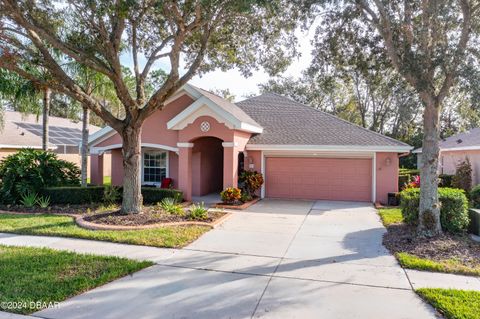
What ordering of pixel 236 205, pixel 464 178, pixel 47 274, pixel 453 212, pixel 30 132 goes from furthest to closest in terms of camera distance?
pixel 30 132 → pixel 464 178 → pixel 236 205 → pixel 453 212 → pixel 47 274

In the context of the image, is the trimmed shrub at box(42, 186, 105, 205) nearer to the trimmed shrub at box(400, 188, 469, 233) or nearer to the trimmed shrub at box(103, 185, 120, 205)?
the trimmed shrub at box(103, 185, 120, 205)

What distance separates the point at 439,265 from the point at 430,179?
100 inches

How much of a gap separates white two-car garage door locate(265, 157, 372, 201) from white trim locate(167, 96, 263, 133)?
311cm

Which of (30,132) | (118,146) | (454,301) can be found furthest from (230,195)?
(30,132)

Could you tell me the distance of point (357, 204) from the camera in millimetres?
15008

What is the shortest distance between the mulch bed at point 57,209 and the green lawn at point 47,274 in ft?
14.1

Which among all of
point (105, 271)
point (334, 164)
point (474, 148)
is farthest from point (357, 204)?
point (105, 271)

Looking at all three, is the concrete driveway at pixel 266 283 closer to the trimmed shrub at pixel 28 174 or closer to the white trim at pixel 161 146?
the white trim at pixel 161 146

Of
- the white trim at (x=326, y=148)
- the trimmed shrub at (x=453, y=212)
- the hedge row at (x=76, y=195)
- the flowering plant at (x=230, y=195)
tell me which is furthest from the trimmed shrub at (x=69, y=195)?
the trimmed shrub at (x=453, y=212)

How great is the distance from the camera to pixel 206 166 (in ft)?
58.8

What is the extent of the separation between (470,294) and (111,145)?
15.6m

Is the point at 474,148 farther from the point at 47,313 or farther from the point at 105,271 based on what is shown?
the point at 47,313

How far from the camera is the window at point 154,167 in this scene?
17.6 m

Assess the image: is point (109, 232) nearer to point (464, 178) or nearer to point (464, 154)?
point (464, 178)
